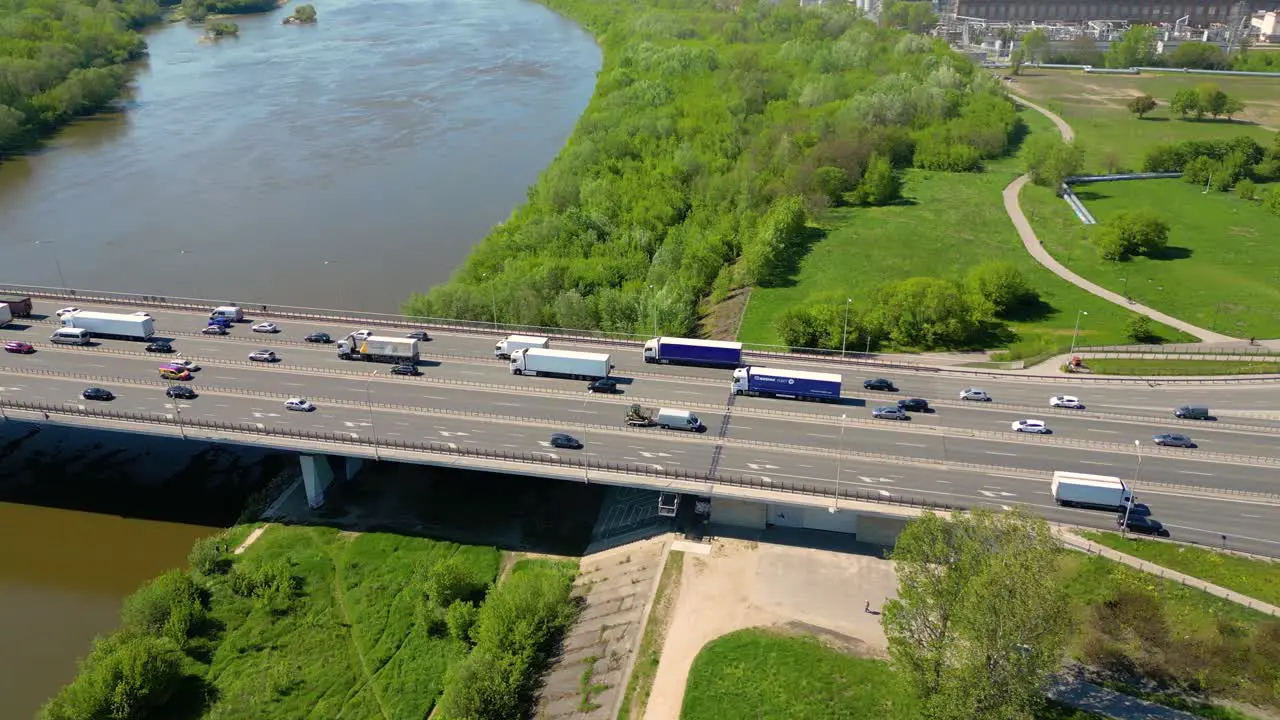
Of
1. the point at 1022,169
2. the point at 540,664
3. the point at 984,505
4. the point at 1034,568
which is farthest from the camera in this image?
the point at 1022,169

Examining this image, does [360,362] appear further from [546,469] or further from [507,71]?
[507,71]

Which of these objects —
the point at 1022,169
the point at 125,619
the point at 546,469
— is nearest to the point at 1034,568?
the point at 546,469

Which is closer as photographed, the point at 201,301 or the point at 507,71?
the point at 201,301

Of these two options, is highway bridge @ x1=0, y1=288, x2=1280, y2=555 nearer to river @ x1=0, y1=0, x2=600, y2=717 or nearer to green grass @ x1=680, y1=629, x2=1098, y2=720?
river @ x1=0, y1=0, x2=600, y2=717

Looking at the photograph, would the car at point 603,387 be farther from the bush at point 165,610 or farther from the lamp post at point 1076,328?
the lamp post at point 1076,328

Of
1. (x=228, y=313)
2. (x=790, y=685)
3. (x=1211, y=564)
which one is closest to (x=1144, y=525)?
(x=1211, y=564)

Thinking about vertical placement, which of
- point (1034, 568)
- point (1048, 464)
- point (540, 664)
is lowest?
point (540, 664)

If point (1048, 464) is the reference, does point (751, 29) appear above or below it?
above
